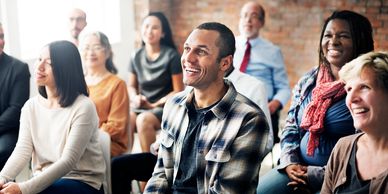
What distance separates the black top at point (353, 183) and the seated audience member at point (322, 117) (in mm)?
403

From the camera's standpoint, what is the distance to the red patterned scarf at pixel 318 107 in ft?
7.34

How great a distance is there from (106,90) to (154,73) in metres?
0.81

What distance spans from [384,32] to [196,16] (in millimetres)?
1843

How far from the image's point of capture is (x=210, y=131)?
191 centimetres

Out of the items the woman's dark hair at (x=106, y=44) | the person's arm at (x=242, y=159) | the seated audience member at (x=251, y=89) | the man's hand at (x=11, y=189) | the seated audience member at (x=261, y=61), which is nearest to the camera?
the person's arm at (x=242, y=159)

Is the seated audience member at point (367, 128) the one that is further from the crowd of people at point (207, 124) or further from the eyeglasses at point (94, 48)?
the eyeglasses at point (94, 48)

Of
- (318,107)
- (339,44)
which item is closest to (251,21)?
(339,44)

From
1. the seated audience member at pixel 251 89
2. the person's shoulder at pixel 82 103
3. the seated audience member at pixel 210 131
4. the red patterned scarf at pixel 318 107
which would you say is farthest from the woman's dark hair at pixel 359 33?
the person's shoulder at pixel 82 103

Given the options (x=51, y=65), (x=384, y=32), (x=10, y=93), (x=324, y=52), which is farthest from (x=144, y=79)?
(x=384, y=32)

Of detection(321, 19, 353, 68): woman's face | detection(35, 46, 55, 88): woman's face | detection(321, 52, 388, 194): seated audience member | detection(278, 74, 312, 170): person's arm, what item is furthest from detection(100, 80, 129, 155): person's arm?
detection(321, 52, 388, 194): seated audience member

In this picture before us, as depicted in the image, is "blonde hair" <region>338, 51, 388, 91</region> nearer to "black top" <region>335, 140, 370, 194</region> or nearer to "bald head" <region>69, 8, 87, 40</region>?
"black top" <region>335, 140, 370, 194</region>

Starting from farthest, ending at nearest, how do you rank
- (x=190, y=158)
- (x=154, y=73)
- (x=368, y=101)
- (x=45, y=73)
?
(x=154, y=73) → (x=45, y=73) → (x=190, y=158) → (x=368, y=101)

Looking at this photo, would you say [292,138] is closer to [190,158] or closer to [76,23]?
[190,158]

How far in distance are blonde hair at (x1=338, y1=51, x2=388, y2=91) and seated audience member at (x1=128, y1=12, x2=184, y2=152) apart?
1960 mm
